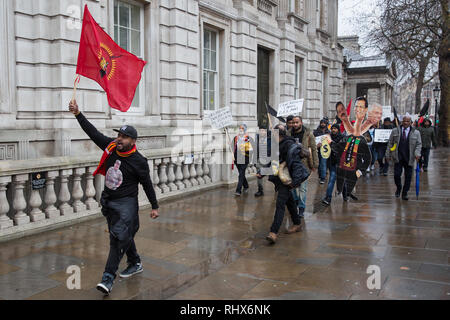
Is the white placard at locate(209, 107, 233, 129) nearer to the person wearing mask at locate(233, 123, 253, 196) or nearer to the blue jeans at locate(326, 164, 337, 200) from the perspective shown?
the person wearing mask at locate(233, 123, 253, 196)

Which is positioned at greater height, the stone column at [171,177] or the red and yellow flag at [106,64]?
the red and yellow flag at [106,64]

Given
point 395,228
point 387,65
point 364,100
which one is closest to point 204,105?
point 364,100

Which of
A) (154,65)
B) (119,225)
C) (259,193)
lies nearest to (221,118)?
(259,193)

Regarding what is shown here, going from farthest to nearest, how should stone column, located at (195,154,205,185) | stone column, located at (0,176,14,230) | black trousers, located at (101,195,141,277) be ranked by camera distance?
stone column, located at (195,154,205,185) → stone column, located at (0,176,14,230) → black trousers, located at (101,195,141,277)

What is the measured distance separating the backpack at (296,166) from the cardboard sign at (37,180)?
3954 millimetres

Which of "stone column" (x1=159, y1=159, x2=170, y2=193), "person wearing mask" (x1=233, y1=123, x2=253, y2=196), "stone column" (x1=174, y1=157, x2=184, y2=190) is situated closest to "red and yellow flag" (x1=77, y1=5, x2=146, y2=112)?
"stone column" (x1=159, y1=159, x2=170, y2=193)

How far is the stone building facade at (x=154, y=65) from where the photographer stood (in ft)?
26.1

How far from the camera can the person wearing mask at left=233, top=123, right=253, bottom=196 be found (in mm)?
10555

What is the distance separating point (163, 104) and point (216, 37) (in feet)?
13.3

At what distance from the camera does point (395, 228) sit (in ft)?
24.0

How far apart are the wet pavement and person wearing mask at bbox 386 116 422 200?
1061mm

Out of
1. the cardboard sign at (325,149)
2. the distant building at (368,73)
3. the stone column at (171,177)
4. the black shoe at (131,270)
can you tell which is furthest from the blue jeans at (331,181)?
the distant building at (368,73)

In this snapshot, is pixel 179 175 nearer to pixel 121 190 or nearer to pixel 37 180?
pixel 37 180

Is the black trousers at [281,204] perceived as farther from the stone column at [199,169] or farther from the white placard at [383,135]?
the white placard at [383,135]
